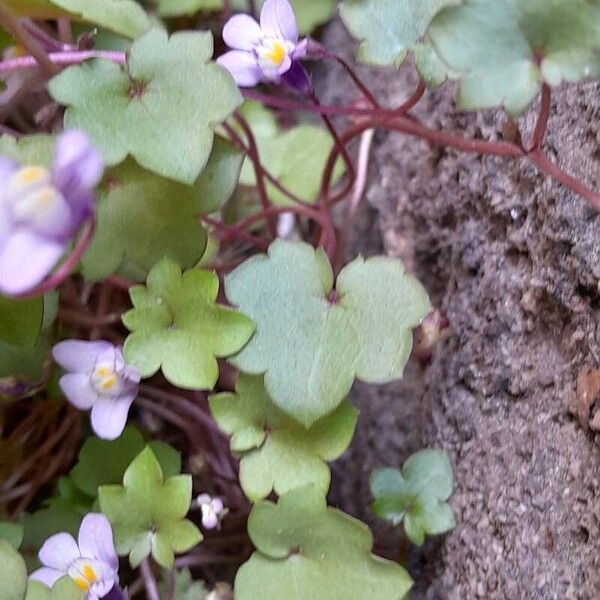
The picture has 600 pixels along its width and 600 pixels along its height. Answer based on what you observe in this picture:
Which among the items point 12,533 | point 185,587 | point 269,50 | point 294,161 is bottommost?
point 185,587

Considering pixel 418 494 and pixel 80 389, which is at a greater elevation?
pixel 80 389

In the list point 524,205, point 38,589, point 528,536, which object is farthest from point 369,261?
point 38,589

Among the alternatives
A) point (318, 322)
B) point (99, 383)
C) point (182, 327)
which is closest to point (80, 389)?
point (99, 383)

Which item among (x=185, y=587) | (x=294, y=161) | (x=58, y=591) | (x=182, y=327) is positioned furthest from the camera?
(x=294, y=161)

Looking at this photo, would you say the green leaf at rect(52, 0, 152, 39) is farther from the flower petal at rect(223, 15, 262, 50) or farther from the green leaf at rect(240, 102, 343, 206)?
the green leaf at rect(240, 102, 343, 206)

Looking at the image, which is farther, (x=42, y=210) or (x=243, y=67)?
(x=243, y=67)

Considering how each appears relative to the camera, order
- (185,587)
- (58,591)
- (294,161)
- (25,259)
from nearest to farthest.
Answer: (25,259) < (58,591) < (185,587) < (294,161)

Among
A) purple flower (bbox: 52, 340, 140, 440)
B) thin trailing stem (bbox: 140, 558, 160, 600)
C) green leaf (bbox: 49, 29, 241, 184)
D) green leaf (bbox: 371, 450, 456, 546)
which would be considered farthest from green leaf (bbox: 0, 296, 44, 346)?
green leaf (bbox: 371, 450, 456, 546)

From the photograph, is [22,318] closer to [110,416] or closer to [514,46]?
[110,416]
